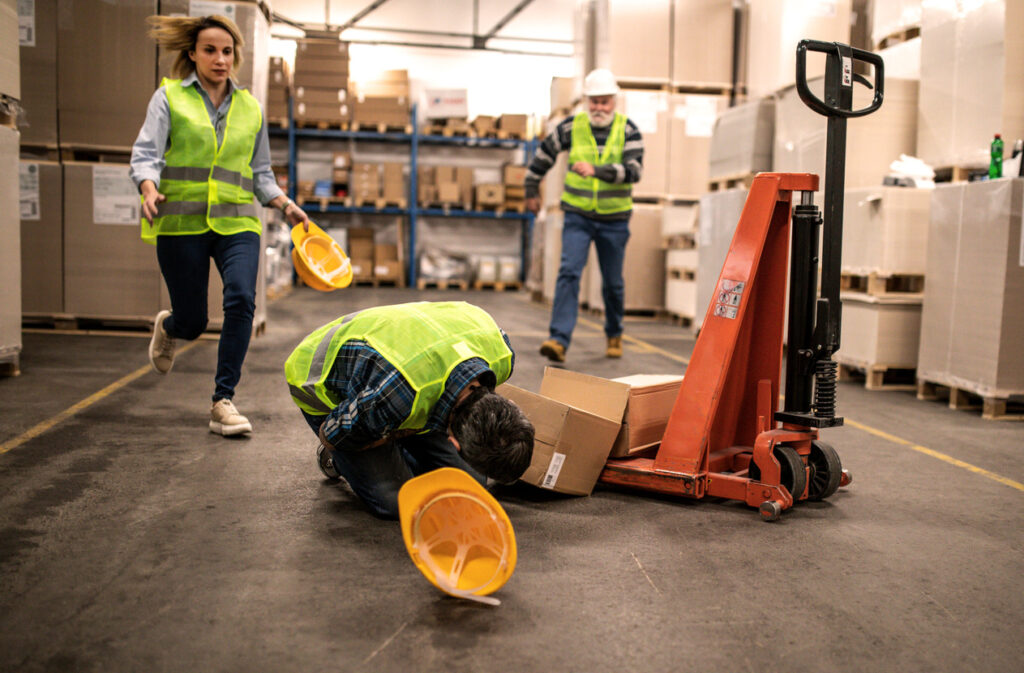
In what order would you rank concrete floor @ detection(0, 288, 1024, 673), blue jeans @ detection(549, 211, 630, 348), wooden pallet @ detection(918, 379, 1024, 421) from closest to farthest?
1. concrete floor @ detection(0, 288, 1024, 673)
2. wooden pallet @ detection(918, 379, 1024, 421)
3. blue jeans @ detection(549, 211, 630, 348)

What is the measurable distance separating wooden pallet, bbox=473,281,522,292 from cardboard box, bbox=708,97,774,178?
892 cm

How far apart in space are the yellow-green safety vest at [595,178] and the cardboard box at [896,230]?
169cm

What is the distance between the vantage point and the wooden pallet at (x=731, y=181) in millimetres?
7939

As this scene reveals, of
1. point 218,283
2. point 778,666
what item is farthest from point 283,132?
point 778,666

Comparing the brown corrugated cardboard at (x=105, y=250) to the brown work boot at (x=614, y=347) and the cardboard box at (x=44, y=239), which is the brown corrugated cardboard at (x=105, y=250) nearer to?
the cardboard box at (x=44, y=239)

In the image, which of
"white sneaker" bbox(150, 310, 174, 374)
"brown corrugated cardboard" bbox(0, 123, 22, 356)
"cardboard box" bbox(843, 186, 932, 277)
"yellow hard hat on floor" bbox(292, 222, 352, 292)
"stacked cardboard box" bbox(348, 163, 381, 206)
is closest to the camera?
"yellow hard hat on floor" bbox(292, 222, 352, 292)

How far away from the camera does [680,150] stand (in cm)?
1049

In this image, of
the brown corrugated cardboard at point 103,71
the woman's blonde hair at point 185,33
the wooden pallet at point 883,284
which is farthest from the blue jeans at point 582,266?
the brown corrugated cardboard at point 103,71

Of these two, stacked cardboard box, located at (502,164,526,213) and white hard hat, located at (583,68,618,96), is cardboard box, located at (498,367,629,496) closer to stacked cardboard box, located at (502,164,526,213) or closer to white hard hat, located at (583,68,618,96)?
white hard hat, located at (583,68,618,96)

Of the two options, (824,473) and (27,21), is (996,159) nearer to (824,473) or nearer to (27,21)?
(824,473)

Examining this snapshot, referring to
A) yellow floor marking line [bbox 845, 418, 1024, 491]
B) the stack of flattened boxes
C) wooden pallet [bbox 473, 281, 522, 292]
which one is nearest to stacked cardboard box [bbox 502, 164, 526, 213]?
wooden pallet [bbox 473, 281, 522, 292]

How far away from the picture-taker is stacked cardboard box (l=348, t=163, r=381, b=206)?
1628cm

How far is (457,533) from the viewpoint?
248cm

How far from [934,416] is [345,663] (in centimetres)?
437
